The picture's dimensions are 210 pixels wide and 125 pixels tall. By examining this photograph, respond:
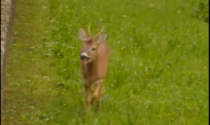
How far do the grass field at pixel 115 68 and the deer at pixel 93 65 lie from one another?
0.77 ft

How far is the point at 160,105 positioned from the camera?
28.5ft

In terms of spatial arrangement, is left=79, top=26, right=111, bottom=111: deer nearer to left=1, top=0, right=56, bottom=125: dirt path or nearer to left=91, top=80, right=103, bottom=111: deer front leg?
left=91, top=80, right=103, bottom=111: deer front leg

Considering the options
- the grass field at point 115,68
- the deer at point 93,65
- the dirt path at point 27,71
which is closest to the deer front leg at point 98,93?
the deer at point 93,65

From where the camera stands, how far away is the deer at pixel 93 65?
814 cm

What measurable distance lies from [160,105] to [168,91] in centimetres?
94

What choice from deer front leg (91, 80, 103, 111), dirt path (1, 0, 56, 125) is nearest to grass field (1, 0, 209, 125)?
dirt path (1, 0, 56, 125)

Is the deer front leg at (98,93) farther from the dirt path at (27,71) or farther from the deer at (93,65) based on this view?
the dirt path at (27,71)

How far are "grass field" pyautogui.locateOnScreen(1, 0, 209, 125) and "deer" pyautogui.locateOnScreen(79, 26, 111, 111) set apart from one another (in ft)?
0.77

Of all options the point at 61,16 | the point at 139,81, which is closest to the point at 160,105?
the point at 139,81

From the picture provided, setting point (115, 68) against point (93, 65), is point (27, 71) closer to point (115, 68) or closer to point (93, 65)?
point (115, 68)

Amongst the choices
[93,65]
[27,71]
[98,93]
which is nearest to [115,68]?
[27,71]

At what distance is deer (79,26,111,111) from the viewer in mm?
8141

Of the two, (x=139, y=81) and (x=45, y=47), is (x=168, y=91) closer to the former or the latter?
(x=139, y=81)

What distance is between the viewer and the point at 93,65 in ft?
27.4
